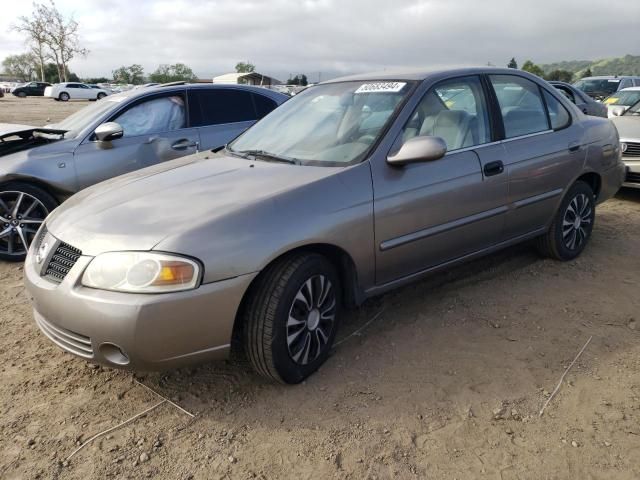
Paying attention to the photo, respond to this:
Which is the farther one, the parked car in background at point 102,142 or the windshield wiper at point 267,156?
the parked car in background at point 102,142

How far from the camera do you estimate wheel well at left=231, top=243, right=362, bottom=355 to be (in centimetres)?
280

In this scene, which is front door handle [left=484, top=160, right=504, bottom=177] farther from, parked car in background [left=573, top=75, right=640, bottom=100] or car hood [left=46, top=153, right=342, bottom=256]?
parked car in background [left=573, top=75, right=640, bottom=100]

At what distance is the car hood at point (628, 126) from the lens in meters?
6.98

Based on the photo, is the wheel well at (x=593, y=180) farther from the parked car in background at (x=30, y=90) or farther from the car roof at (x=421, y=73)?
the parked car in background at (x=30, y=90)

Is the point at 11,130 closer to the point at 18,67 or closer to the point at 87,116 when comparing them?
the point at 87,116

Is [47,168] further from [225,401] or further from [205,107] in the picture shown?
[225,401]

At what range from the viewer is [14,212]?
4.97 m

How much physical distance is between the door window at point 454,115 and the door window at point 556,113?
2.79 ft

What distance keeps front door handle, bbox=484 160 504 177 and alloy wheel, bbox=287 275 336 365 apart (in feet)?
4.76

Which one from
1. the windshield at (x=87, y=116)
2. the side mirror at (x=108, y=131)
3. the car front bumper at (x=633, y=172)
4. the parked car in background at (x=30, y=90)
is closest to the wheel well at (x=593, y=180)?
the car front bumper at (x=633, y=172)

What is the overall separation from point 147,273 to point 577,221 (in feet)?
12.3

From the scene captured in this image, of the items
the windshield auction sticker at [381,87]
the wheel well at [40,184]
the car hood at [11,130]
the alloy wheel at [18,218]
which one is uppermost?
the windshield auction sticker at [381,87]

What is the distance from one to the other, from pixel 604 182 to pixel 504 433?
10.4ft

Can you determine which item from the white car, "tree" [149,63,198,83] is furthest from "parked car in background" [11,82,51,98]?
"tree" [149,63,198,83]
